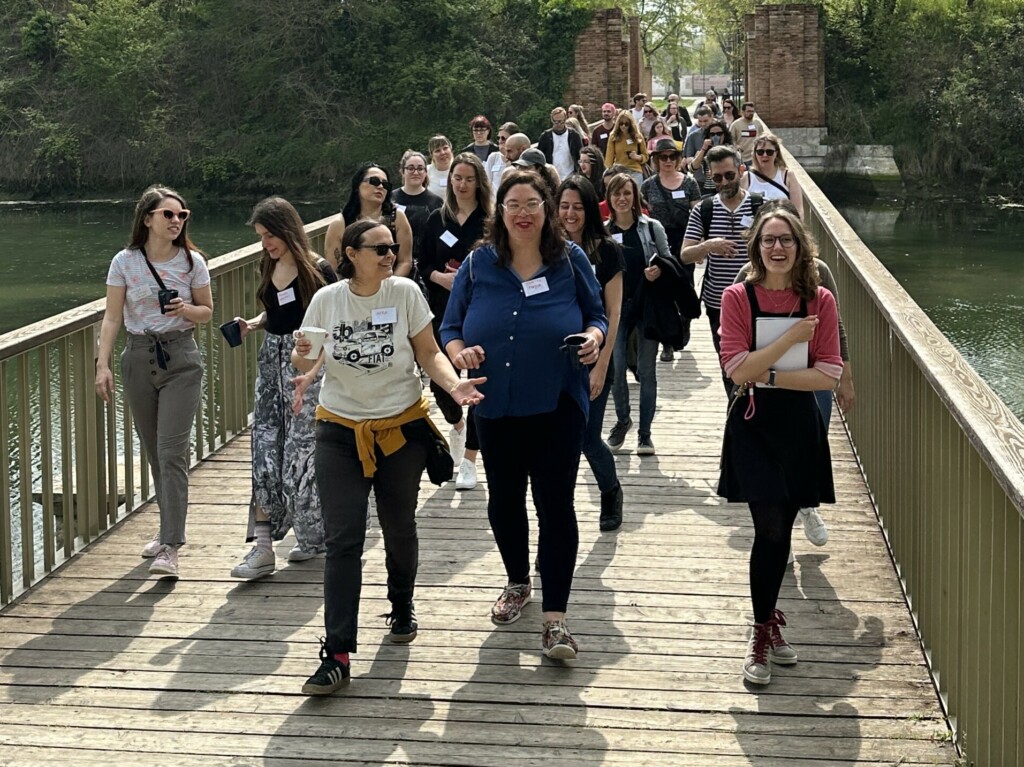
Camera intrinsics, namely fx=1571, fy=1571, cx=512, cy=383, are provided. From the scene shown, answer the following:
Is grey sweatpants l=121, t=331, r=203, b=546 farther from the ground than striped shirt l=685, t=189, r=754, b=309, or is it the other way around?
striped shirt l=685, t=189, r=754, b=309

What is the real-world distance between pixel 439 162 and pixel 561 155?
5114 mm

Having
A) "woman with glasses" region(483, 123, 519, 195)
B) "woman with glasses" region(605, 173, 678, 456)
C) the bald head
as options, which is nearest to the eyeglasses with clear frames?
"woman with glasses" region(605, 173, 678, 456)

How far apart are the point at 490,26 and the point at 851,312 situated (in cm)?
3900

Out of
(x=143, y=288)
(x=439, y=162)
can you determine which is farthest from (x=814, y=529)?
(x=439, y=162)

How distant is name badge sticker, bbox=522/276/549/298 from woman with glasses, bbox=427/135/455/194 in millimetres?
5726

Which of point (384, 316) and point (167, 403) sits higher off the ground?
point (384, 316)

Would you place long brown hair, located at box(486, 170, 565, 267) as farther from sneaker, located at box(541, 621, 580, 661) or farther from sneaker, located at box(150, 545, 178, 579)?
sneaker, located at box(150, 545, 178, 579)

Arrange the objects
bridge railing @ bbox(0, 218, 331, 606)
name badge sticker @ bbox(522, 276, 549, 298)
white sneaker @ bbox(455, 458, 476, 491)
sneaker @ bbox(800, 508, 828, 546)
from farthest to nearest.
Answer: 1. white sneaker @ bbox(455, 458, 476, 491)
2. sneaker @ bbox(800, 508, 828, 546)
3. bridge railing @ bbox(0, 218, 331, 606)
4. name badge sticker @ bbox(522, 276, 549, 298)

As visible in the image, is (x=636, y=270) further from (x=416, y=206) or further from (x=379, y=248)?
(x=379, y=248)

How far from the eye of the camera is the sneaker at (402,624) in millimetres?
5645

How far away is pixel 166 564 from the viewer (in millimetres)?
6371

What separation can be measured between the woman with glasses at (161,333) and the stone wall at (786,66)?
125ft

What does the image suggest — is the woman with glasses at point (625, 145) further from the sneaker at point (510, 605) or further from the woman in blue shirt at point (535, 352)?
the woman in blue shirt at point (535, 352)

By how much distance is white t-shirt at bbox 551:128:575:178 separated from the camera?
15948 millimetres
